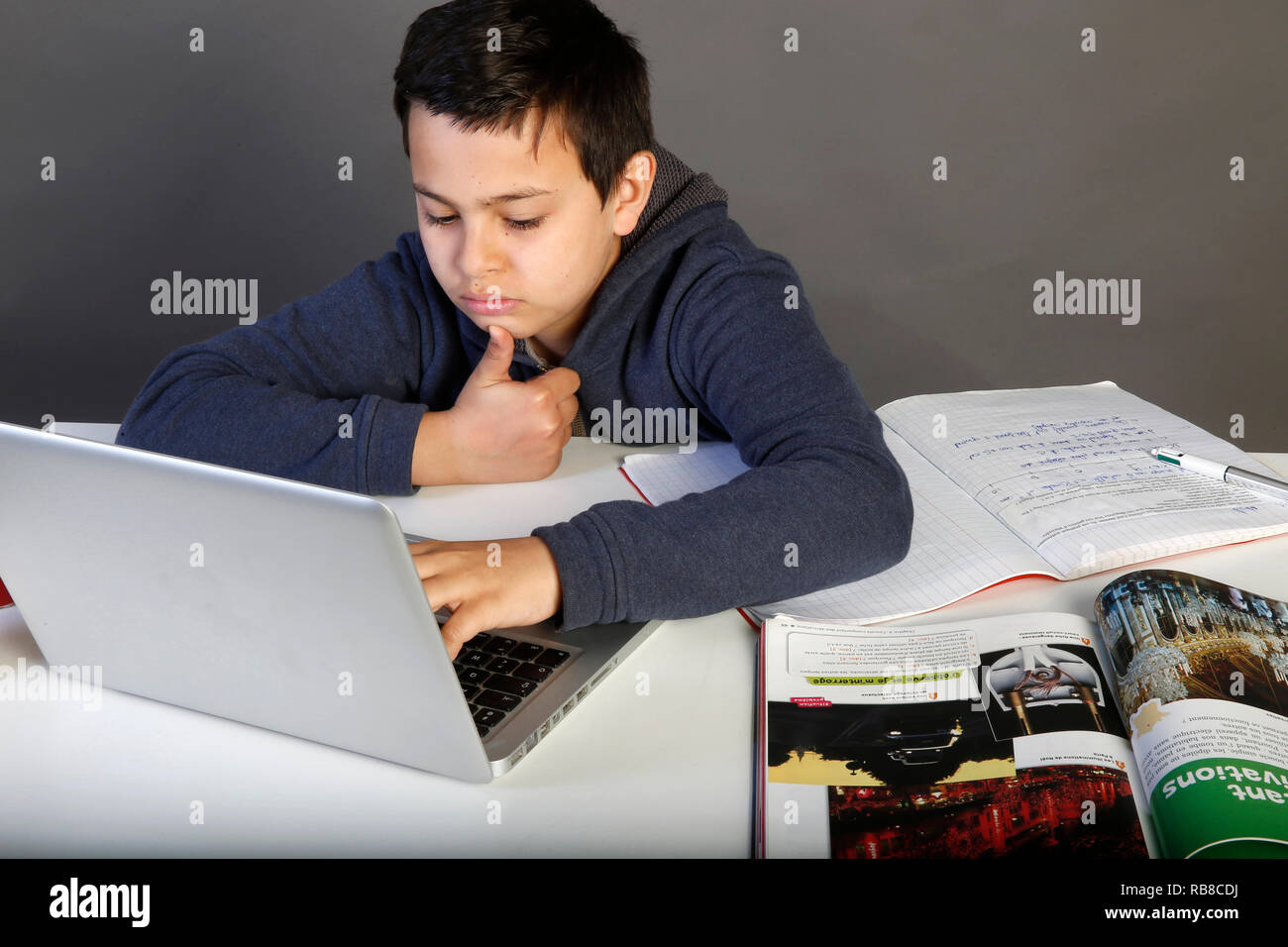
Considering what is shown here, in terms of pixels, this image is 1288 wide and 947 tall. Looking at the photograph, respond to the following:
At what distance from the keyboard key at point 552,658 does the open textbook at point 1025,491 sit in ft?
0.50

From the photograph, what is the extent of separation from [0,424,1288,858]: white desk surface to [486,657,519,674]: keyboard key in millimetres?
59

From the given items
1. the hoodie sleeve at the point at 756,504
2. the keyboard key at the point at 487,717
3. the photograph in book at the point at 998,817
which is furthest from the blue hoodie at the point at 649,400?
the photograph in book at the point at 998,817

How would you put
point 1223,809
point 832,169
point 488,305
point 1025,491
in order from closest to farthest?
point 1223,809
point 1025,491
point 488,305
point 832,169

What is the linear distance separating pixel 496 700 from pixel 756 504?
0.91ft

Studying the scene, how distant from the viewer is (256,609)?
0.62m

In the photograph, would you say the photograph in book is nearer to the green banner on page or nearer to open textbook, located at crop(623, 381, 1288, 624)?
the green banner on page

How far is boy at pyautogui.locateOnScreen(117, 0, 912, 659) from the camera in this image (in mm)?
875

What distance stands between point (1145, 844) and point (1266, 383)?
2409 mm

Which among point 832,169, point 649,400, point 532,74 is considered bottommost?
point 649,400

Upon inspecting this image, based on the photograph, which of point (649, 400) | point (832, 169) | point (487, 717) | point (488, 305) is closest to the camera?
point (487, 717)

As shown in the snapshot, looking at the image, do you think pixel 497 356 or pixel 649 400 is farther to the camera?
pixel 649 400

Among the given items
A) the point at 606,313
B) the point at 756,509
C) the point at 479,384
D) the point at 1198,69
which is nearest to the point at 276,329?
the point at 479,384

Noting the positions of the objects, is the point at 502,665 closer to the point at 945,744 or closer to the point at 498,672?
the point at 498,672

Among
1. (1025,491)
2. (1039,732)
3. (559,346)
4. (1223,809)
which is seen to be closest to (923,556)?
(1025,491)
